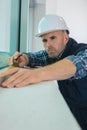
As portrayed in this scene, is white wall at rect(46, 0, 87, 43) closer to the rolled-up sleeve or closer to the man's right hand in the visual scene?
the man's right hand

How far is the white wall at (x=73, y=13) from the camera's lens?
1.89 metres

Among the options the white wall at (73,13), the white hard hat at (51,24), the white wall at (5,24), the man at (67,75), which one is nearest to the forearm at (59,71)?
the man at (67,75)

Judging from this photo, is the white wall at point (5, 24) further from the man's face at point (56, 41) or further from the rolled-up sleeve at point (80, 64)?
the rolled-up sleeve at point (80, 64)

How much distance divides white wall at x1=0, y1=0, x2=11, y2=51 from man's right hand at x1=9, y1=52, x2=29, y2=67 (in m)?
0.29

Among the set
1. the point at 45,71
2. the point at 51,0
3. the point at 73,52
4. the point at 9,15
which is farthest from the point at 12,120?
the point at 51,0

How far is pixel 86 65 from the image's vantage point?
2.69 feet

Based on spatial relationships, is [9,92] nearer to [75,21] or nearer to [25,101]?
[25,101]

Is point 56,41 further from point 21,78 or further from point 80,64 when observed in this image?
point 21,78

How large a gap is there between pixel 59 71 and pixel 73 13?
195cm

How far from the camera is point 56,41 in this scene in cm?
118

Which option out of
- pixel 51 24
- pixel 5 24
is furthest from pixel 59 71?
pixel 5 24

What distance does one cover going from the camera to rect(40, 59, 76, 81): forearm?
0.69 metres

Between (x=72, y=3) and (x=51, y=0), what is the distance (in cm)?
73

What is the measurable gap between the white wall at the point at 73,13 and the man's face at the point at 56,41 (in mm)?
681
